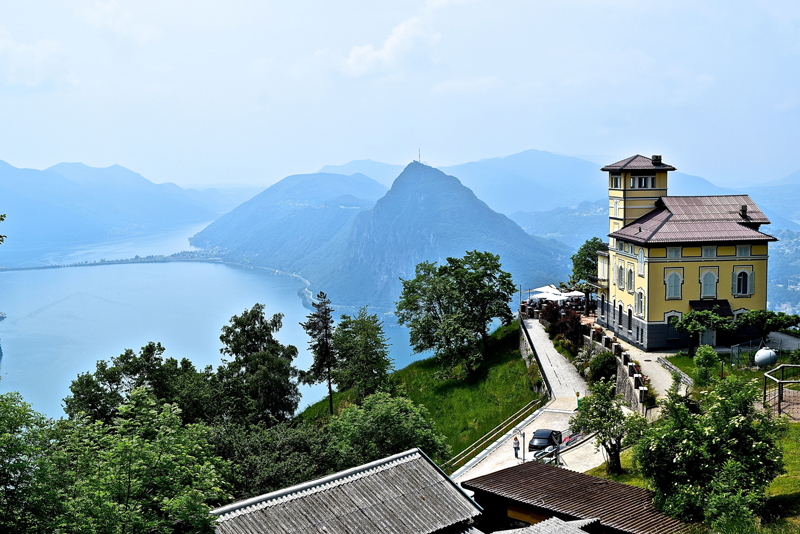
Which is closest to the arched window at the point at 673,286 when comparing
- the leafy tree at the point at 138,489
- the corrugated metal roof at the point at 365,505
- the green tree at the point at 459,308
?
the green tree at the point at 459,308

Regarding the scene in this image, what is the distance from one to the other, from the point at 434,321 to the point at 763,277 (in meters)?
21.5

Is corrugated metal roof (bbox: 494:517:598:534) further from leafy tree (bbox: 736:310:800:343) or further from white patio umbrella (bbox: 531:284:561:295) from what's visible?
white patio umbrella (bbox: 531:284:561:295)

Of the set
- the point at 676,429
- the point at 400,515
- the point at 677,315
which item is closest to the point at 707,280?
the point at 677,315

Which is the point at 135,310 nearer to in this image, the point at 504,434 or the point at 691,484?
the point at 504,434

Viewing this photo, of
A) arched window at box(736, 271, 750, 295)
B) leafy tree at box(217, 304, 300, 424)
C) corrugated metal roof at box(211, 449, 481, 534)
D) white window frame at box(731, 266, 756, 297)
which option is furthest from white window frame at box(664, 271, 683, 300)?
corrugated metal roof at box(211, 449, 481, 534)

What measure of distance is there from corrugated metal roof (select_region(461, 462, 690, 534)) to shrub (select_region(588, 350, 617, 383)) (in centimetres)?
1689

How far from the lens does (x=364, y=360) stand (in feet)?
136

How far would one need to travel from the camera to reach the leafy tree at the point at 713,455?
13.7 meters

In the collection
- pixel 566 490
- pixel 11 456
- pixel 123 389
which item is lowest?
pixel 123 389

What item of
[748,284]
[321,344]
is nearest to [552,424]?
[748,284]

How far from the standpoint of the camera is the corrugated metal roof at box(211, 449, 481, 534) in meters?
13.1

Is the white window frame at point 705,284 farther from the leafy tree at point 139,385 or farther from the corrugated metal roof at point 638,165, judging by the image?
the leafy tree at point 139,385

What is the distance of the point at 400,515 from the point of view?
45.6 ft

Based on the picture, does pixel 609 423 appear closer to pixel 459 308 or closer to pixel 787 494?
pixel 787 494
